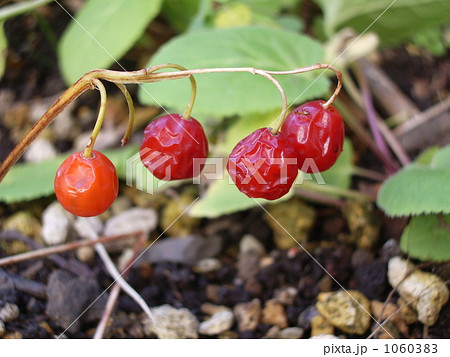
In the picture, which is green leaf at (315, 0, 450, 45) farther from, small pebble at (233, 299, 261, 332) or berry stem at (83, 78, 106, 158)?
berry stem at (83, 78, 106, 158)

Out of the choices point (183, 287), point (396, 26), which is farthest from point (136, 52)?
point (183, 287)

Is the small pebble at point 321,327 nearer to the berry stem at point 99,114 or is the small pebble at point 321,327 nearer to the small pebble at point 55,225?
the berry stem at point 99,114

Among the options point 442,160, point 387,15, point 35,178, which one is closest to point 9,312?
point 35,178

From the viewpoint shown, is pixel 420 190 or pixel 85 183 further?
pixel 420 190

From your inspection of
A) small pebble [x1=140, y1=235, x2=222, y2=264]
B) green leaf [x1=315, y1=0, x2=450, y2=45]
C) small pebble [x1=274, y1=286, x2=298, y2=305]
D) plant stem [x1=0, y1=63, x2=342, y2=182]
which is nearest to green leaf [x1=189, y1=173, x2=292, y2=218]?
small pebble [x1=140, y1=235, x2=222, y2=264]

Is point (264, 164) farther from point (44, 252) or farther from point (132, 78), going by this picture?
point (44, 252)
